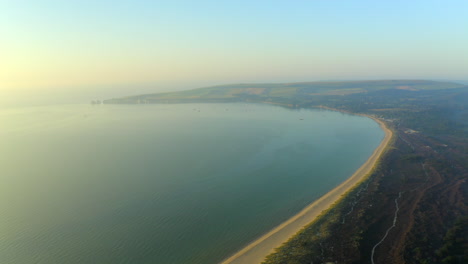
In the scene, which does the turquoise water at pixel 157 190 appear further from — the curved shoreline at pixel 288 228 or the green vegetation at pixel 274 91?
the green vegetation at pixel 274 91

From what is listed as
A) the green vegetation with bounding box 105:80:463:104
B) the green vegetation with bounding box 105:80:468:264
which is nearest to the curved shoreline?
the green vegetation with bounding box 105:80:468:264

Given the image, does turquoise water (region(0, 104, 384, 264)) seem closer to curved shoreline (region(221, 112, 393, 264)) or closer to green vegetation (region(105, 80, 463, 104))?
curved shoreline (region(221, 112, 393, 264))

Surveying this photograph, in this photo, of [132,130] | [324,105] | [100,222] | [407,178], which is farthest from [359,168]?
[324,105]

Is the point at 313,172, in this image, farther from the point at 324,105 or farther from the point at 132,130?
the point at 324,105

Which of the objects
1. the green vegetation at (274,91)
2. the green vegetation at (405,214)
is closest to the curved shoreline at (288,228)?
the green vegetation at (405,214)

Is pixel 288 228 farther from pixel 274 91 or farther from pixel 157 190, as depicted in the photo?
Result: pixel 274 91

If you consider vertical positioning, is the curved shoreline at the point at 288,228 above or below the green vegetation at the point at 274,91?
below
